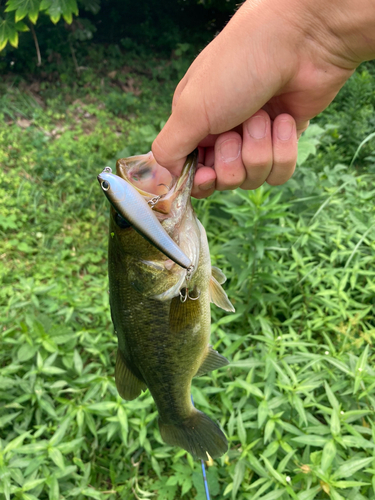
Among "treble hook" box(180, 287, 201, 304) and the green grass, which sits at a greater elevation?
"treble hook" box(180, 287, 201, 304)

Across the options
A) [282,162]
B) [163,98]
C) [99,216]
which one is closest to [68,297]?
[99,216]

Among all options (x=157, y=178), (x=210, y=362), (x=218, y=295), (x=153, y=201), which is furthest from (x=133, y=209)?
(x=210, y=362)

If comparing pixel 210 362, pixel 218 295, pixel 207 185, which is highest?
pixel 207 185

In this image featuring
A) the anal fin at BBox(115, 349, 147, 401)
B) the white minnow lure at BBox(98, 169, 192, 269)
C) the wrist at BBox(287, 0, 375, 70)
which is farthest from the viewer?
the anal fin at BBox(115, 349, 147, 401)

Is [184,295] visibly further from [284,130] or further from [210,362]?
[284,130]

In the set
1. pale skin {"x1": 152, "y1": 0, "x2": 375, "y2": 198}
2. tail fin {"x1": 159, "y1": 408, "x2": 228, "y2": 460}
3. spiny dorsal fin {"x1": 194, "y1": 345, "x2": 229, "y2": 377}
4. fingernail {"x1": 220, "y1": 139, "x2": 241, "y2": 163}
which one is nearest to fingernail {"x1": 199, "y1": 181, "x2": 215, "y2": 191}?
pale skin {"x1": 152, "y1": 0, "x2": 375, "y2": 198}

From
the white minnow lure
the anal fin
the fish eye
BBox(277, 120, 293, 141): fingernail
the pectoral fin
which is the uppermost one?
the white minnow lure

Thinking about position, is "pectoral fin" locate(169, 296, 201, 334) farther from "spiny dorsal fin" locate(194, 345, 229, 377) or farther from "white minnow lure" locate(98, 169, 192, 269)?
"white minnow lure" locate(98, 169, 192, 269)
